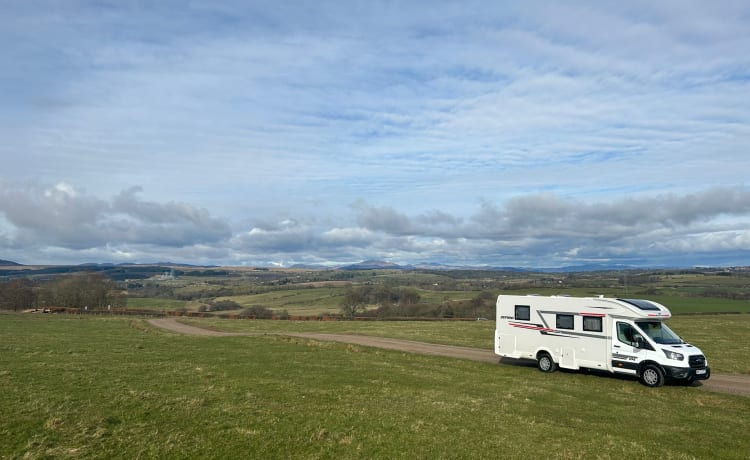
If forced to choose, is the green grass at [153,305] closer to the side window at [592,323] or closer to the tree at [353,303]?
the tree at [353,303]

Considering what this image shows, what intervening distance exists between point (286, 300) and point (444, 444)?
441ft

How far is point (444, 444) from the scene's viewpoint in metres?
12.1

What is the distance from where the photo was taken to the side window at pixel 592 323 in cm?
2484

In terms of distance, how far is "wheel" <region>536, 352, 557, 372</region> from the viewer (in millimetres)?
26453

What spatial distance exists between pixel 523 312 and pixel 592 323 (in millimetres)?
3898

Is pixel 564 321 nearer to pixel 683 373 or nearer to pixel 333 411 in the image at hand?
pixel 683 373

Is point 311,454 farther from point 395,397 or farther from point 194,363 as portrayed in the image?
point 194,363

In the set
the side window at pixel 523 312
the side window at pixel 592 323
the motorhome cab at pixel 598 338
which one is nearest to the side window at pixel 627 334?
the motorhome cab at pixel 598 338

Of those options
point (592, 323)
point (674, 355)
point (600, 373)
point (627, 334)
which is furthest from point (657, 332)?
point (600, 373)

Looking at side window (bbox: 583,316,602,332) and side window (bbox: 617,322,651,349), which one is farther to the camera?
side window (bbox: 583,316,602,332)

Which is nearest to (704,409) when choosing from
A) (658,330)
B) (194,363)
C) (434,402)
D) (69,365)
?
(658,330)

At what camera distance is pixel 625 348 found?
23.8 m

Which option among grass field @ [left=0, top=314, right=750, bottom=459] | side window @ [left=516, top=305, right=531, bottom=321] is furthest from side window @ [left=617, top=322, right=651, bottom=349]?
side window @ [left=516, top=305, right=531, bottom=321]

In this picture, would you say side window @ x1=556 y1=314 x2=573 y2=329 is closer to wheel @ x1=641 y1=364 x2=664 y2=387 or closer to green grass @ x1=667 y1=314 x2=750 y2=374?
wheel @ x1=641 y1=364 x2=664 y2=387
